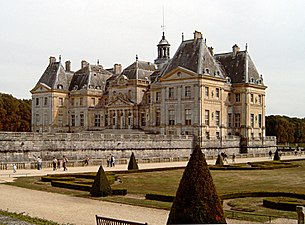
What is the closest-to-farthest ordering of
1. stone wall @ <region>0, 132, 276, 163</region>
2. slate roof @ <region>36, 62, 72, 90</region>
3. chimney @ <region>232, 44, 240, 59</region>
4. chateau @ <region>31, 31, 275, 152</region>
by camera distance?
1. stone wall @ <region>0, 132, 276, 163</region>
2. chateau @ <region>31, 31, 275, 152</region>
3. chimney @ <region>232, 44, 240, 59</region>
4. slate roof @ <region>36, 62, 72, 90</region>

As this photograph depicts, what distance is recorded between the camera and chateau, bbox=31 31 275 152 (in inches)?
1996

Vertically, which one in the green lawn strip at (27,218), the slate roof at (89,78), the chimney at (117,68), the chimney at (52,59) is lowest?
the green lawn strip at (27,218)

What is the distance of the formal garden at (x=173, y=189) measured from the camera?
593 inches

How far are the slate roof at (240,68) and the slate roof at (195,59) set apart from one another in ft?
10.4

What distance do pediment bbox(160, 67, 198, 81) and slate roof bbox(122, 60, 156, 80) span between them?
7.94 metres

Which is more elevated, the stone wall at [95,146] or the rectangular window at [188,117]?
the rectangular window at [188,117]

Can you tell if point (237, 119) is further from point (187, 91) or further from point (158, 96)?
point (158, 96)

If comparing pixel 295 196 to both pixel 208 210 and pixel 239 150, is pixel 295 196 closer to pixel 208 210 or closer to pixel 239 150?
pixel 208 210

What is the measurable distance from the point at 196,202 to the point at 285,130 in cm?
7961

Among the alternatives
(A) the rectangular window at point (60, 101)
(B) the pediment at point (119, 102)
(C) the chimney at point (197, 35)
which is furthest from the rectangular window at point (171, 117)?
(A) the rectangular window at point (60, 101)

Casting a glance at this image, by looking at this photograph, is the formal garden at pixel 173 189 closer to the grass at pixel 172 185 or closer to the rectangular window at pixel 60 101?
the grass at pixel 172 185

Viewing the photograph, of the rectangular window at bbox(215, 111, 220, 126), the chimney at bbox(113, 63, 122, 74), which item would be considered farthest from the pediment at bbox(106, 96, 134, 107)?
the rectangular window at bbox(215, 111, 220, 126)

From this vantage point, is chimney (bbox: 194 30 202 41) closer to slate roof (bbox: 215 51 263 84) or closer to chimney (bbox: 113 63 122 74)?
slate roof (bbox: 215 51 263 84)

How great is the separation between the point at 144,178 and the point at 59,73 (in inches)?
1654
